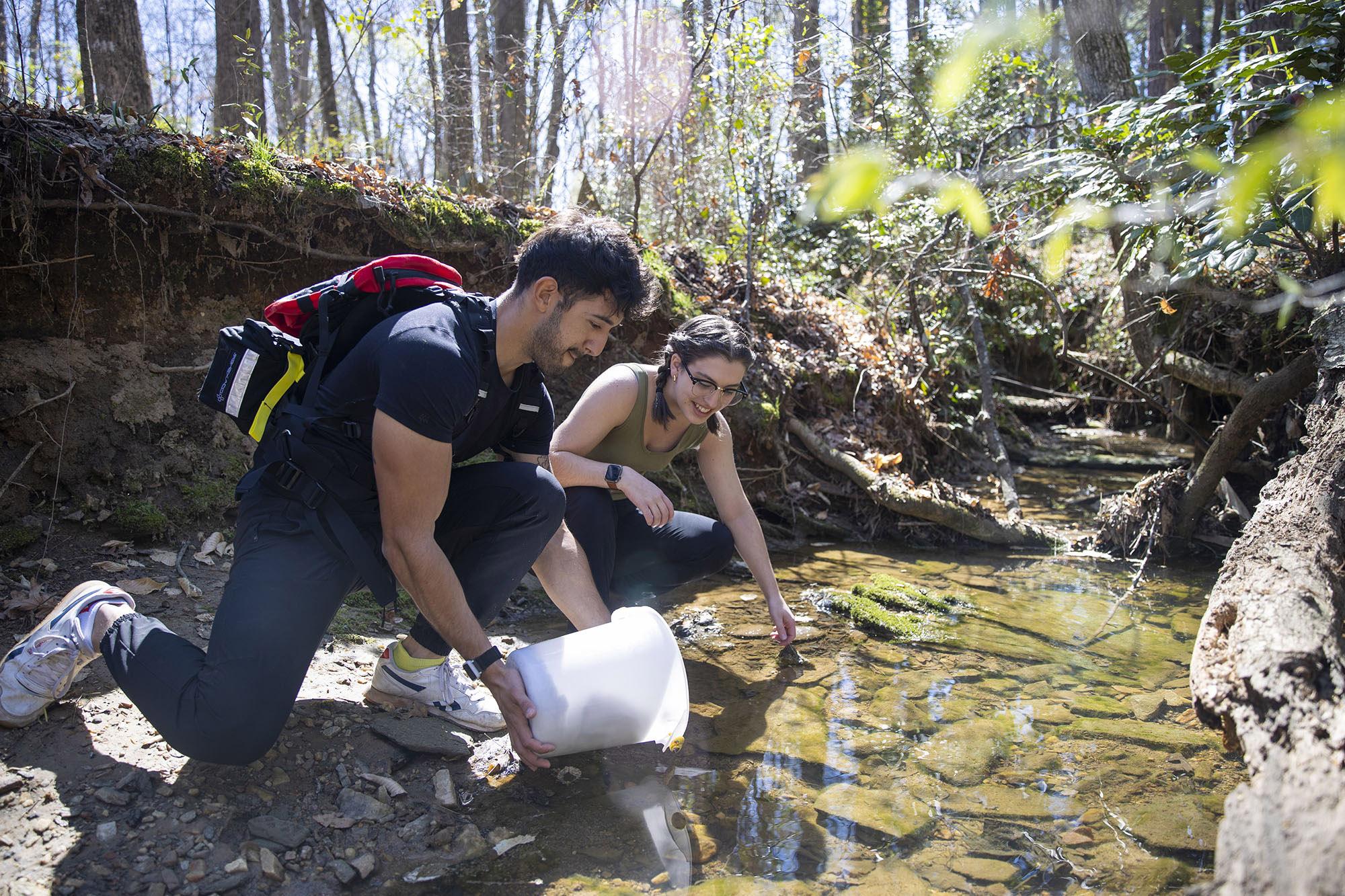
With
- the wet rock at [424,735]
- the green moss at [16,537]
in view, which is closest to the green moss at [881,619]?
the wet rock at [424,735]

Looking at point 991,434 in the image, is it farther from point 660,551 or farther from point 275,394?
point 275,394

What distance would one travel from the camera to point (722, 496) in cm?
344

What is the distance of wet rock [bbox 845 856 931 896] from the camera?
2023 mm

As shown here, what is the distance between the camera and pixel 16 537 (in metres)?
3.15

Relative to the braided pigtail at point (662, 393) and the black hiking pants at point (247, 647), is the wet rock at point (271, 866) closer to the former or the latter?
the black hiking pants at point (247, 647)

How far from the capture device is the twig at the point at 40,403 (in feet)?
10.9

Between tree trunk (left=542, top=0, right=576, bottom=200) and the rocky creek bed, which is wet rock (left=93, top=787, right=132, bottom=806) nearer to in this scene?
the rocky creek bed

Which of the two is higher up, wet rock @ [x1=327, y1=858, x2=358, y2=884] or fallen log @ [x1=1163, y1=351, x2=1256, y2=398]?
fallen log @ [x1=1163, y1=351, x2=1256, y2=398]

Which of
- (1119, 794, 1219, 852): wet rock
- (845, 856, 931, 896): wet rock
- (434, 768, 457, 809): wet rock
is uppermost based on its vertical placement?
(434, 768, 457, 809): wet rock

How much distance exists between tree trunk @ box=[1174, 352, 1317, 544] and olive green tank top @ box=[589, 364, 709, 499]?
11.3 feet

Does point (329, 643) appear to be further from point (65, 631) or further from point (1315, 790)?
point (1315, 790)

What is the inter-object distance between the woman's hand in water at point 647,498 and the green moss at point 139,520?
6.55 feet

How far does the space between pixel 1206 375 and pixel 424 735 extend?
563 cm

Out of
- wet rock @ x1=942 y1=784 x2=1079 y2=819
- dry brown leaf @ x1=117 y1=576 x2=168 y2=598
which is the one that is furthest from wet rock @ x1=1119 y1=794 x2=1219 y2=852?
dry brown leaf @ x1=117 y1=576 x2=168 y2=598
